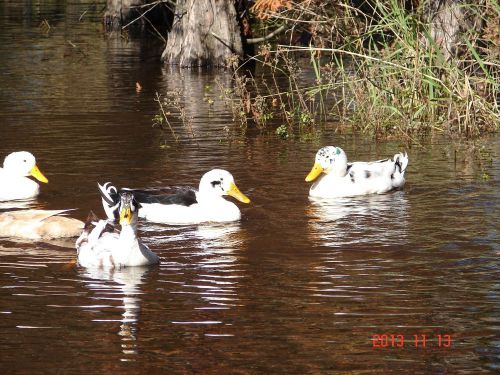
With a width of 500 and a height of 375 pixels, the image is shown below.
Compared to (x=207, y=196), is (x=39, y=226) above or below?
below

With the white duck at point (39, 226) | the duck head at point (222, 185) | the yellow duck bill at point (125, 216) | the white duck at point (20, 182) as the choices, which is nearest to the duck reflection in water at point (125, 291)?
the yellow duck bill at point (125, 216)

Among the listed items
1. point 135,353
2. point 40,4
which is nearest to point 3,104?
point 135,353

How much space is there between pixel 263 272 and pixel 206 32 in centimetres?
1682

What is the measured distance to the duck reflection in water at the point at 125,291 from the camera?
8.59 meters

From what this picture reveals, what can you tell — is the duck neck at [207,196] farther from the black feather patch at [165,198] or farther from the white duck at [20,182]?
the white duck at [20,182]

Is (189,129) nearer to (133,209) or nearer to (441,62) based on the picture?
(441,62)

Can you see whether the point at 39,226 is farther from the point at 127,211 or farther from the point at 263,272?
the point at 263,272

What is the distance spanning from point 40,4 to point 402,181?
3126 centimetres

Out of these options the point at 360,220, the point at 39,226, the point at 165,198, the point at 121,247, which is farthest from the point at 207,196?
the point at 121,247

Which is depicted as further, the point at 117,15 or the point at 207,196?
the point at 117,15

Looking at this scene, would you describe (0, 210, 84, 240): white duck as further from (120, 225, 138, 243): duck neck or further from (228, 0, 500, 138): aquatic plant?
(228, 0, 500, 138): aquatic plant

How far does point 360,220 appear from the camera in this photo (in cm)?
1250
